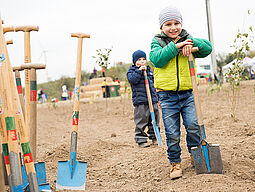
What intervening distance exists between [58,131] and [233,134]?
463 centimetres

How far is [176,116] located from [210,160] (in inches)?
20.9

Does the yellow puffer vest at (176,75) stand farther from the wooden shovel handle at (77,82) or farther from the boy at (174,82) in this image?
the wooden shovel handle at (77,82)

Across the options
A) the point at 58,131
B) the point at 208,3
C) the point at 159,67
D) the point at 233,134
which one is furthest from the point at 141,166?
the point at 208,3

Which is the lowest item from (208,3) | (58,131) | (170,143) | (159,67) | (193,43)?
(58,131)

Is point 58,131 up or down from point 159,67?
down

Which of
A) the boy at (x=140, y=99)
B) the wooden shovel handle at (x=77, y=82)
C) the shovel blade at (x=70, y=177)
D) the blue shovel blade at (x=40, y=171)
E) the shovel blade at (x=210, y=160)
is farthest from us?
the boy at (x=140, y=99)

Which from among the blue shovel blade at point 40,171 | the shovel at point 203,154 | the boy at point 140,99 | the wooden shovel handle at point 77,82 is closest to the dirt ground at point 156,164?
the shovel at point 203,154

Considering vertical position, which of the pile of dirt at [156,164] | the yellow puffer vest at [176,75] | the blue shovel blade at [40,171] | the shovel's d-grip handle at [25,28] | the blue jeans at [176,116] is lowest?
the pile of dirt at [156,164]

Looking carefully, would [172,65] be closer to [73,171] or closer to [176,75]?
[176,75]

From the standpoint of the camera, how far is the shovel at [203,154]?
291 cm

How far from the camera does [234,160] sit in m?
3.13

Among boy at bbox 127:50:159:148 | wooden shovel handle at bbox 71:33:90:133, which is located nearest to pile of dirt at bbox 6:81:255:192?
boy at bbox 127:50:159:148

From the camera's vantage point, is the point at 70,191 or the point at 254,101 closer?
the point at 70,191

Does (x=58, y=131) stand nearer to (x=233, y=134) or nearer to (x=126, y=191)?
(x=233, y=134)
